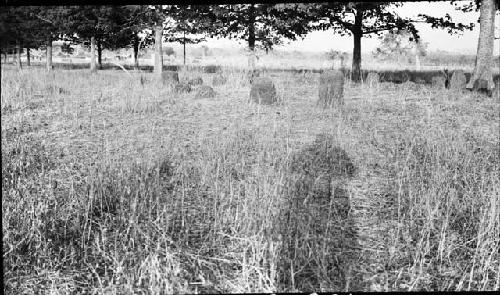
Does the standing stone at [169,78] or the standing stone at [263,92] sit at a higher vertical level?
the standing stone at [169,78]

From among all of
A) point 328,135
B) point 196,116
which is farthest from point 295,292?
point 196,116

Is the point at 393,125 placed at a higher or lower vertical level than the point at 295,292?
higher

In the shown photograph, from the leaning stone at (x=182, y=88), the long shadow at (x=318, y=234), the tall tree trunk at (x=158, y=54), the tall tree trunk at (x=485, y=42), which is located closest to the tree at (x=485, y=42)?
the tall tree trunk at (x=485, y=42)

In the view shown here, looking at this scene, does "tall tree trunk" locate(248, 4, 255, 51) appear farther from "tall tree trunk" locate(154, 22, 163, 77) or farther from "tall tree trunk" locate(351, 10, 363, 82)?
"tall tree trunk" locate(351, 10, 363, 82)

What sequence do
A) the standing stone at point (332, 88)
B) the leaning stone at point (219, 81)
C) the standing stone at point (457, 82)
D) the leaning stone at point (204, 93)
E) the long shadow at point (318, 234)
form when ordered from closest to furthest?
the long shadow at point (318, 234)
the standing stone at point (332, 88)
the leaning stone at point (204, 93)
the standing stone at point (457, 82)
the leaning stone at point (219, 81)

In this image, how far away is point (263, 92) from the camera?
28.9ft

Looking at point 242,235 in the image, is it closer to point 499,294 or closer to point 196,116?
point 499,294

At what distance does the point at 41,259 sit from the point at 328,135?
4.31m

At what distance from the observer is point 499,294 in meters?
2.01

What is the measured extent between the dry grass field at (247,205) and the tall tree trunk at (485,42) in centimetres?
501

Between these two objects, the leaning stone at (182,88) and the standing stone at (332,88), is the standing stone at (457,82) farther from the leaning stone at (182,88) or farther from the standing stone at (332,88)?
the leaning stone at (182,88)

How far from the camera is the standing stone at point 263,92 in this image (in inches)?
346

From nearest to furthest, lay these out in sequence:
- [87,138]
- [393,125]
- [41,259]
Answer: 1. [41,259]
2. [87,138]
3. [393,125]

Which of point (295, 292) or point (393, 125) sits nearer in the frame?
point (295, 292)
